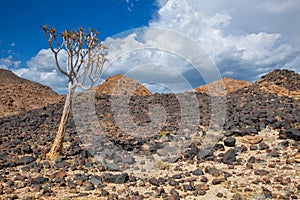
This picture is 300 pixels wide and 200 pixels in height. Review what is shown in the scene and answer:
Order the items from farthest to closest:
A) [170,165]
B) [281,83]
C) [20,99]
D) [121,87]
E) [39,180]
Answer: [20,99] < [121,87] < [281,83] < [170,165] < [39,180]

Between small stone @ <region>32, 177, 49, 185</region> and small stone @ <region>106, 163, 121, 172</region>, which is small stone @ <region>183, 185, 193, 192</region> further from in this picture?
small stone @ <region>32, 177, 49, 185</region>

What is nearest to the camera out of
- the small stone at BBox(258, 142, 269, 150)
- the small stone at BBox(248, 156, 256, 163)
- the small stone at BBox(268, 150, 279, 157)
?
the small stone at BBox(248, 156, 256, 163)

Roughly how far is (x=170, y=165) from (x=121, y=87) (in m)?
→ 23.4

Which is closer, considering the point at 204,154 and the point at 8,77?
the point at 204,154

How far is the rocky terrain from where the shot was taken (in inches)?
274

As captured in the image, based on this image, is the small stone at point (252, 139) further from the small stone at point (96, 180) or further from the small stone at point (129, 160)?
the small stone at point (96, 180)

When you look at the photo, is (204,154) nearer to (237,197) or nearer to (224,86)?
(237,197)

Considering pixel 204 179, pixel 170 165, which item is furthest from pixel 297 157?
pixel 170 165

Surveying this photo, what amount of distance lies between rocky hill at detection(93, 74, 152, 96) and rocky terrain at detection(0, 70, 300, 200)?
1534 centimetres

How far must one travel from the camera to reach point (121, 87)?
3184 centimetres

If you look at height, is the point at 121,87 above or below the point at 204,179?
above

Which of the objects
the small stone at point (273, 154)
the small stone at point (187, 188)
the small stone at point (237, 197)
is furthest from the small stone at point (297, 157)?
the small stone at point (187, 188)

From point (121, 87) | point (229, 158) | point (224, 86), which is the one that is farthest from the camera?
point (224, 86)

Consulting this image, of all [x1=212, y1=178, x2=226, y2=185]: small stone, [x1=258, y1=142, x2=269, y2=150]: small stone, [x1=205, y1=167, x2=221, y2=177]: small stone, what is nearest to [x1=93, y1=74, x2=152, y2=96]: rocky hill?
[x1=258, y1=142, x2=269, y2=150]: small stone
